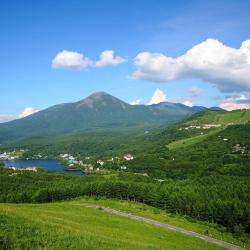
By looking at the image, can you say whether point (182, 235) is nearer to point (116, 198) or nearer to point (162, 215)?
point (162, 215)

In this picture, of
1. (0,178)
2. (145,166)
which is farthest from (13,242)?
(145,166)

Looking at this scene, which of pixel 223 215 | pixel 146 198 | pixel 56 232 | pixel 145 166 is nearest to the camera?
pixel 56 232

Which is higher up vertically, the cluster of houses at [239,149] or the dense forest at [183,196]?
the cluster of houses at [239,149]

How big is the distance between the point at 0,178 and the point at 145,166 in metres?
98.0

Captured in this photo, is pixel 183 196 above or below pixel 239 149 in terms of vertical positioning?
below

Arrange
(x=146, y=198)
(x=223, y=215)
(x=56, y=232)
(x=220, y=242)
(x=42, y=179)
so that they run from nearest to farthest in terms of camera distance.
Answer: (x=56, y=232), (x=220, y=242), (x=223, y=215), (x=146, y=198), (x=42, y=179)

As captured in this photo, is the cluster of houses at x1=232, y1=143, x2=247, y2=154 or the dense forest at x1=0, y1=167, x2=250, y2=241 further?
the cluster of houses at x1=232, y1=143, x2=247, y2=154

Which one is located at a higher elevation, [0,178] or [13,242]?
[13,242]

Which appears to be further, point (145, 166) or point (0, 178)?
point (145, 166)

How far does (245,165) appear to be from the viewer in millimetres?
150500

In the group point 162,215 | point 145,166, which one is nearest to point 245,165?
point 145,166

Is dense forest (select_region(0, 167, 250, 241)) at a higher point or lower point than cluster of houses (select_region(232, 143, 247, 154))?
lower

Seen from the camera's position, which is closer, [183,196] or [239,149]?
[183,196]

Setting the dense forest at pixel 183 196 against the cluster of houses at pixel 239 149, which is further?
the cluster of houses at pixel 239 149
